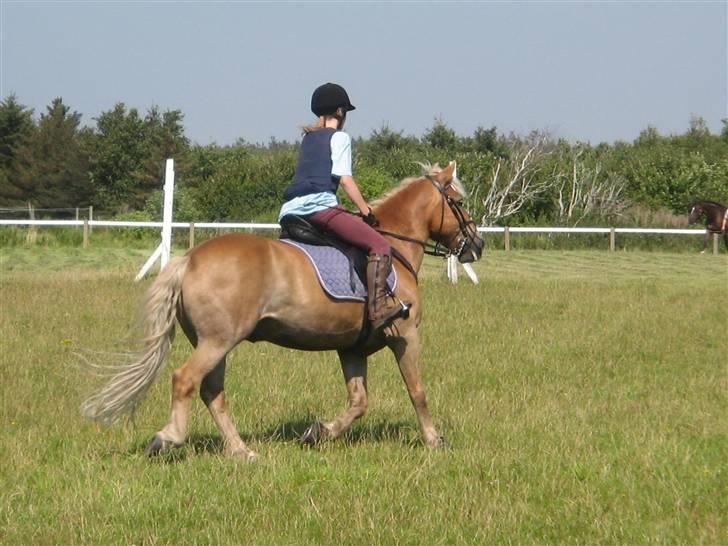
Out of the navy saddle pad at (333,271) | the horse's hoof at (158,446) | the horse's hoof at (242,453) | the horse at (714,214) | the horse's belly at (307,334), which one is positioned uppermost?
the horse at (714,214)

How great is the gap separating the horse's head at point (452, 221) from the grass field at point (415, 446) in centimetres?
143

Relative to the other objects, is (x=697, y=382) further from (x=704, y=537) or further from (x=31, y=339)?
(x=31, y=339)

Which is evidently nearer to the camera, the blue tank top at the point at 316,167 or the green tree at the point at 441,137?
the blue tank top at the point at 316,167

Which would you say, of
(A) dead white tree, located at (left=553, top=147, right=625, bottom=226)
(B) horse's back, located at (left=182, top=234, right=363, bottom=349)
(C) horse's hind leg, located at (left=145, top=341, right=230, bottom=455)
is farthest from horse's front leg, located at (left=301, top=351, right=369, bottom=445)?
(A) dead white tree, located at (left=553, top=147, right=625, bottom=226)

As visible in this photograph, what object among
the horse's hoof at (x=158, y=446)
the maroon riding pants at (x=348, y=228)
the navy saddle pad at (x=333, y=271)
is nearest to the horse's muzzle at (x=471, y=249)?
the maroon riding pants at (x=348, y=228)

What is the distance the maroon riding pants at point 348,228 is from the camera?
8336mm

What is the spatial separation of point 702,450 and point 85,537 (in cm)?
461

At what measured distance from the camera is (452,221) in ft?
31.1

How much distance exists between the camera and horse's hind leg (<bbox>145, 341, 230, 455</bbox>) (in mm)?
7535

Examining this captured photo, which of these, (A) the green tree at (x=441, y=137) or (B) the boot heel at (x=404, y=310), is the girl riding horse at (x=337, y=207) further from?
(A) the green tree at (x=441, y=137)

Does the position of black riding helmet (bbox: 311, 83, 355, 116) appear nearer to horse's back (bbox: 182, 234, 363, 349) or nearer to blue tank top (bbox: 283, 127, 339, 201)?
blue tank top (bbox: 283, 127, 339, 201)

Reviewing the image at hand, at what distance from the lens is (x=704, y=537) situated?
19.9ft

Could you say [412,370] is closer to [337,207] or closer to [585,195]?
[337,207]

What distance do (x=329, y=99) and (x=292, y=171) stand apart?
3945 cm
